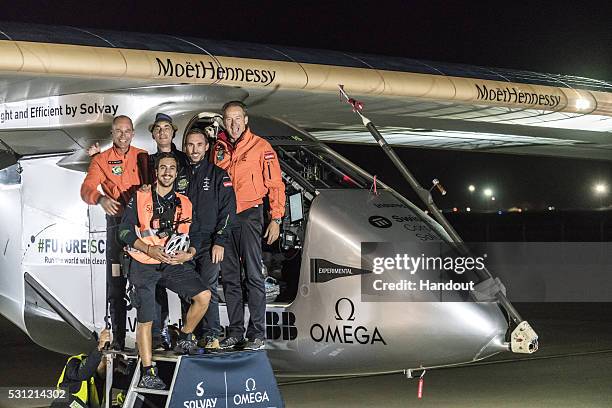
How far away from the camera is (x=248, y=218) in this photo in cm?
897

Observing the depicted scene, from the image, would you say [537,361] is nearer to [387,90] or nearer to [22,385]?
[387,90]

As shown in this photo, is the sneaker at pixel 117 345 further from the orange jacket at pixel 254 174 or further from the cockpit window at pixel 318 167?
the cockpit window at pixel 318 167

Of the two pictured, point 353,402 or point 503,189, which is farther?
point 503,189

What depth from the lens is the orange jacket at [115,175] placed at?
30.0 ft

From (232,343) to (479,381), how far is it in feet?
14.7

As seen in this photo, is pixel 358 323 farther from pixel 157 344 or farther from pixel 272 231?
pixel 157 344

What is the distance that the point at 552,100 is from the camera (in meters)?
11.7

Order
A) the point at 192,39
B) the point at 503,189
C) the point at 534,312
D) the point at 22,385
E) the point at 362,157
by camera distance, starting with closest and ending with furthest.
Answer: the point at 192,39, the point at 22,385, the point at 534,312, the point at 362,157, the point at 503,189

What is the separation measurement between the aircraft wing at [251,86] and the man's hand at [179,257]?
1.73 m

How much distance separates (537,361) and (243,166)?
6.42 metres

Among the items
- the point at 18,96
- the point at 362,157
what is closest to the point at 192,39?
the point at 18,96

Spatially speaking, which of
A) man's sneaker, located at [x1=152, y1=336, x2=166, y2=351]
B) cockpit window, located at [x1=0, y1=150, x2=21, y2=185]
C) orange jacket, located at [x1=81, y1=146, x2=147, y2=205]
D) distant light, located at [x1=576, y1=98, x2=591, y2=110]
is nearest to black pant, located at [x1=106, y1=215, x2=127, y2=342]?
orange jacket, located at [x1=81, y1=146, x2=147, y2=205]

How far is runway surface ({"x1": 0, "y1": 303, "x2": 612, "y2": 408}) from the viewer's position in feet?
36.3
